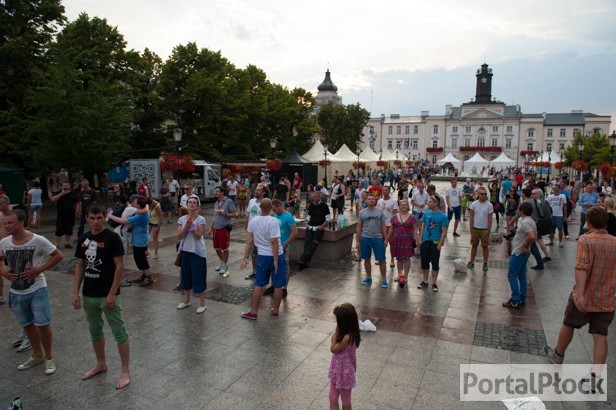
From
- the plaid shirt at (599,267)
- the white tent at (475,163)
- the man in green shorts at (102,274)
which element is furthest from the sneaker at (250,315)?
the white tent at (475,163)

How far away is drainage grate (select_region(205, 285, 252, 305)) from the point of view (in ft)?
24.5

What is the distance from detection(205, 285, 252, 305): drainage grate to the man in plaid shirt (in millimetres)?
5036

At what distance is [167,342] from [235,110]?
2511 centimetres

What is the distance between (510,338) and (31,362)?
6110mm

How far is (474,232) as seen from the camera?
9367 mm

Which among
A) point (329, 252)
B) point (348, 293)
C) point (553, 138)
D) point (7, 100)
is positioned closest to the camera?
point (348, 293)

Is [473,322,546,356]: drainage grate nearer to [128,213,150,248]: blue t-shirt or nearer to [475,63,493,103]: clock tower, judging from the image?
[128,213,150,248]: blue t-shirt

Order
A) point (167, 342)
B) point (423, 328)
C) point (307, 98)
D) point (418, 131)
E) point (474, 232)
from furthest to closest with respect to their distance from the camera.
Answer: point (418, 131) < point (307, 98) < point (474, 232) < point (423, 328) < point (167, 342)

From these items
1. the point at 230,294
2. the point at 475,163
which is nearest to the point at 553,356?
the point at 230,294

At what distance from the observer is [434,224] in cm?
786

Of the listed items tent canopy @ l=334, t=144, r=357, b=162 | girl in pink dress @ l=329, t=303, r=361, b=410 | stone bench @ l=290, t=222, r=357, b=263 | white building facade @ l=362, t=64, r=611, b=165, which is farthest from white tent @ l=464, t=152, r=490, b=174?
girl in pink dress @ l=329, t=303, r=361, b=410

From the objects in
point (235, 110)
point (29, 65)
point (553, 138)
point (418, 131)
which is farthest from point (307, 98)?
point (553, 138)

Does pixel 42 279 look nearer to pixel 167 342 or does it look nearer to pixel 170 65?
pixel 167 342

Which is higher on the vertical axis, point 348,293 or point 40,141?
point 40,141
